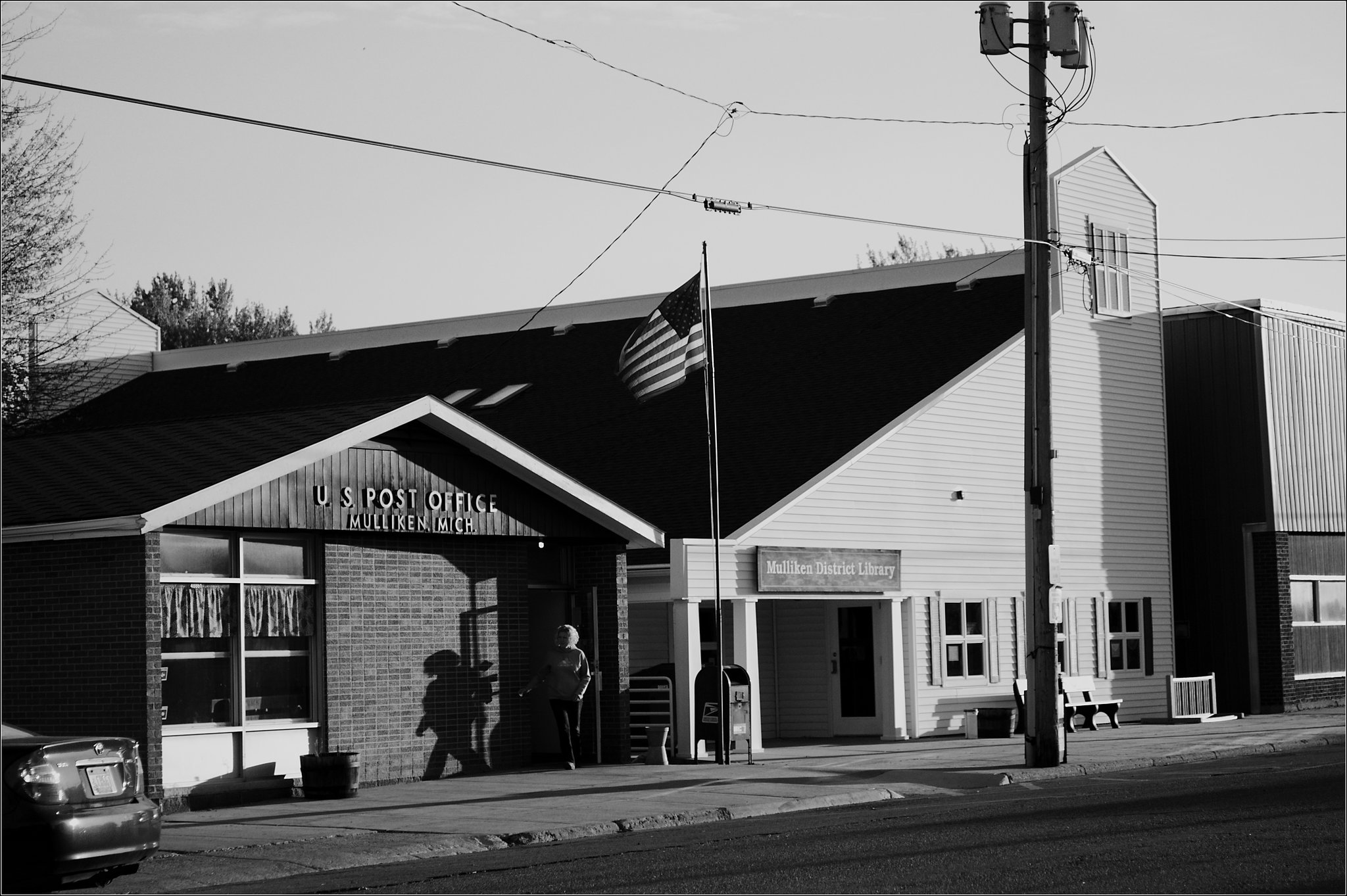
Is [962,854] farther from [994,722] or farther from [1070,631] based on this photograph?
[1070,631]

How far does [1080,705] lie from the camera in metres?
28.7

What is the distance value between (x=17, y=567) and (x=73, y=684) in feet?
4.97

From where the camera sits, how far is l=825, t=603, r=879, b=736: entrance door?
27.6 metres

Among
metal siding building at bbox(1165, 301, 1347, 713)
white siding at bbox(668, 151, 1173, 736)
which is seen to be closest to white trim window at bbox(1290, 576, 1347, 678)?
metal siding building at bbox(1165, 301, 1347, 713)

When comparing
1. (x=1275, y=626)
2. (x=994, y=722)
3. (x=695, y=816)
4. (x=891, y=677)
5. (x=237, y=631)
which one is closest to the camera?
(x=695, y=816)

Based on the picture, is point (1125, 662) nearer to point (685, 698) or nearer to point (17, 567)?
point (685, 698)

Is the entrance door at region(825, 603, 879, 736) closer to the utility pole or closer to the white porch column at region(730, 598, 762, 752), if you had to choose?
the white porch column at region(730, 598, 762, 752)

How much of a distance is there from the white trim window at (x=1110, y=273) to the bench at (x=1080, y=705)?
6898 millimetres

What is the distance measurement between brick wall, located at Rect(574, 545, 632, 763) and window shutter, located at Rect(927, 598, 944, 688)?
6.53 meters

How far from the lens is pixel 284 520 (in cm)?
1950

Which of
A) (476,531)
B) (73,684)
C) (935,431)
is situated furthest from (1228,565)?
(73,684)

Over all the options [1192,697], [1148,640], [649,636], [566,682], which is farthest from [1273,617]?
[566,682]

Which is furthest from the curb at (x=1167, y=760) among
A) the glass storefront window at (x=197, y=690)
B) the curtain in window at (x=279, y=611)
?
the glass storefront window at (x=197, y=690)

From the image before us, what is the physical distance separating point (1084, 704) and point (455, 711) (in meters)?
11.9
